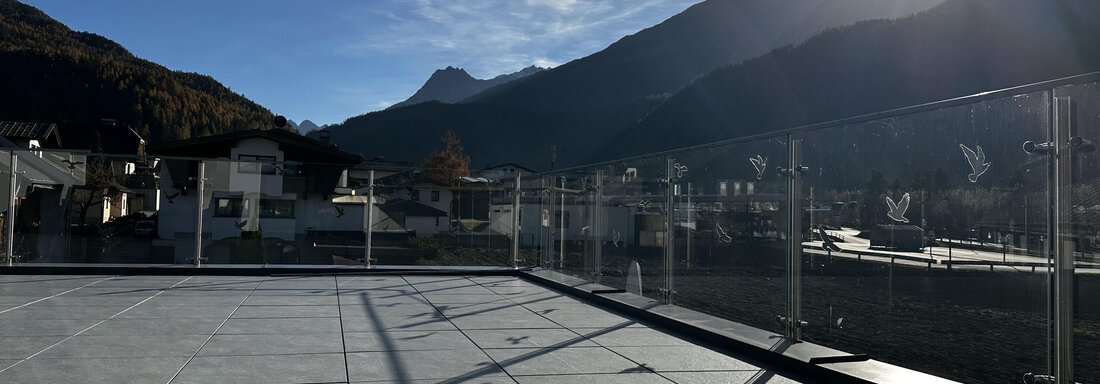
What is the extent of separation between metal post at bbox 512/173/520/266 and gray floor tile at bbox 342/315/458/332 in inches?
238

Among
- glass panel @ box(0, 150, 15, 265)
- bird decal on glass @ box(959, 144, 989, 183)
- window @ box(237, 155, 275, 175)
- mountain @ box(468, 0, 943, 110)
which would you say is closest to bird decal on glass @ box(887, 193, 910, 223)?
bird decal on glass @ box(959, 144, 989, 183)

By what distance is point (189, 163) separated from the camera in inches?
512

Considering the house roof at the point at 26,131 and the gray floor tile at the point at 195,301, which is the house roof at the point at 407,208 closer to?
the gray floor tile at the point at 195,301

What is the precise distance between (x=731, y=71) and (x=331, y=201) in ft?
355

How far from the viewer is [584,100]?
590 feet

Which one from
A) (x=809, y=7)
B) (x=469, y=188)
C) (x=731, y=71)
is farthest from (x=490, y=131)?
(x=469, y=188)

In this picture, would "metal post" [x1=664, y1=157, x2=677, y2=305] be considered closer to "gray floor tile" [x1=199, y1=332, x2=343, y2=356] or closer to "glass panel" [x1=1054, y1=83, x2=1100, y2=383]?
"gray floor tile" [x1=199, y1=332, x2=343, y2=356]

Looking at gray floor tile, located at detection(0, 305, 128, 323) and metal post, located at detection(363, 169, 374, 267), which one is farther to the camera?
metal post, located at detection(363, 169, 374, 267)

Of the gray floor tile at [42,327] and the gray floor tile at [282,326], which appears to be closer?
the gray floor tile at [42,327]

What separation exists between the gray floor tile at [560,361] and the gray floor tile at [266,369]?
1265 millimetres

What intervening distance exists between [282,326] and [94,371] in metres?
2.18

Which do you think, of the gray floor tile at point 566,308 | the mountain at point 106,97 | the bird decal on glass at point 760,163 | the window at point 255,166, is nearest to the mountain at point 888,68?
the mountain at point 106,97

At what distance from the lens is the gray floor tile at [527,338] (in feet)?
22.5

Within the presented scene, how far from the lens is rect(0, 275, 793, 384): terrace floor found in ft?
18.2
